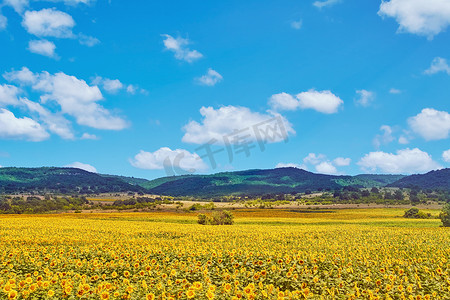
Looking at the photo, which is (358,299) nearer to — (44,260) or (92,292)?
(92,292)

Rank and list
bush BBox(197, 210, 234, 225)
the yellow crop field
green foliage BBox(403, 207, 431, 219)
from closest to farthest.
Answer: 1. the yellow crop field
2. bush BBox(197, 210, 234, 225)
3. green foliage BBox(403, 207, 431, 219)

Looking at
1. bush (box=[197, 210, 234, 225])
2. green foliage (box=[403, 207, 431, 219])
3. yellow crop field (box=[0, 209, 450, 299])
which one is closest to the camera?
yellow crop field (box=[0, 209, 450, 299])

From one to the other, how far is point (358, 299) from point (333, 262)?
18.8 ft

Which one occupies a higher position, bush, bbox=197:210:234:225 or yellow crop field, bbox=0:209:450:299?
yellow crop field, bbox=0:209:450:299

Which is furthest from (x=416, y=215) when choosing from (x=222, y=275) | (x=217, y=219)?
(x=222, y=275)

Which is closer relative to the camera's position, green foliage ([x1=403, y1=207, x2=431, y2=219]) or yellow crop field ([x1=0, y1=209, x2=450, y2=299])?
yellow crop field ([x1=0, y1=209, x2=450, y2=299])

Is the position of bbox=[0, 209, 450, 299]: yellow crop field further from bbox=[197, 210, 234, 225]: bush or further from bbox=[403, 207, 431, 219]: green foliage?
bbox=[403, 207, 431, 219]: green foliage

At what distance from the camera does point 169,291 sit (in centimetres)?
795

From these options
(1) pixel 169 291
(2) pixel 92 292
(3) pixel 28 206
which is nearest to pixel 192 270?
(1) pixel 169 291

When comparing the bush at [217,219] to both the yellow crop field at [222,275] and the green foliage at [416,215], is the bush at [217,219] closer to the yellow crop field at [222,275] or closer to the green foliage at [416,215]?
the yellow crop field at [222,275]

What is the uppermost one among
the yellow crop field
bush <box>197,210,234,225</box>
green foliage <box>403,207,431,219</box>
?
the yellow crop field

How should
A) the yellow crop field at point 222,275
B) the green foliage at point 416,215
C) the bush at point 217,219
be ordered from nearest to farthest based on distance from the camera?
the yellow crop field at point 222,275 < the bush at point 217,219 < the green foliage at point 416,215

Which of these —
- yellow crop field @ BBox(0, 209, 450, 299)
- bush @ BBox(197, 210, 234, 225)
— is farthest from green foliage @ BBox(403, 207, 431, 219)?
yellow crop field @ BBox(0, 209, 450, 299)

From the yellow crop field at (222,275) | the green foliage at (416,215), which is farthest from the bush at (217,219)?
the green foliage at (416,215)
